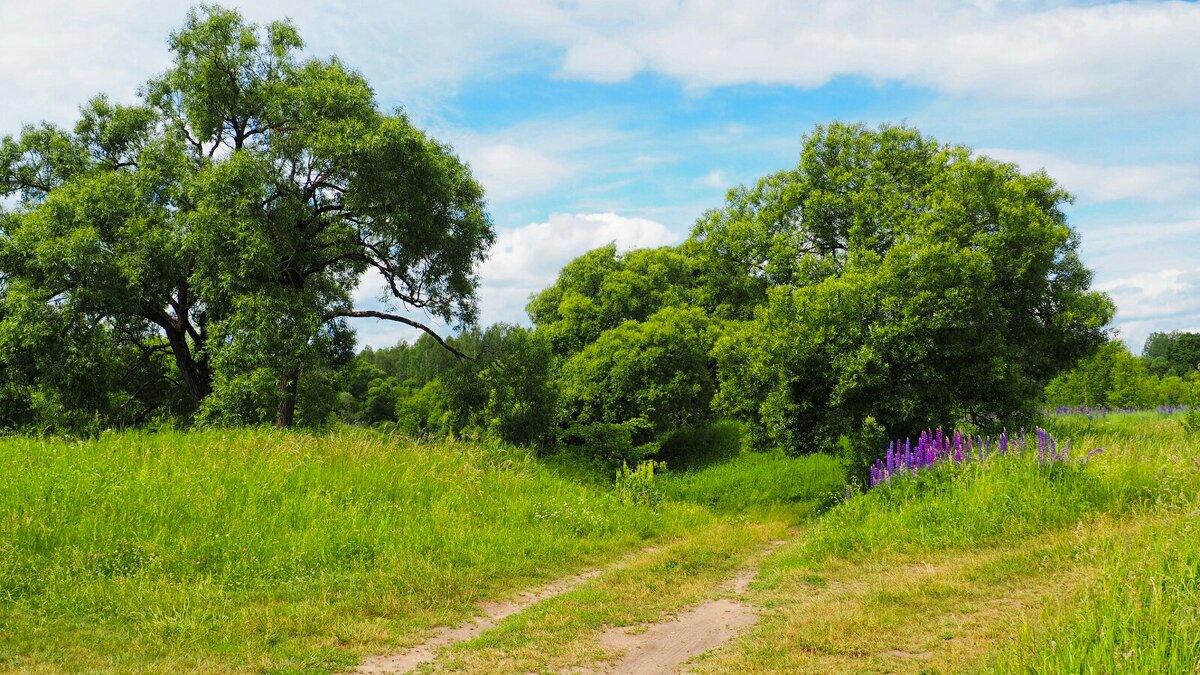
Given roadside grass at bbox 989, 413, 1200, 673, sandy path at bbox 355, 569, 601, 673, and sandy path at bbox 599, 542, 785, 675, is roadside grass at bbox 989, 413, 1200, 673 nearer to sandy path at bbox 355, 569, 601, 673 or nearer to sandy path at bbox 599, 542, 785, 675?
sandy path at bbox 599, 542, 785, 675

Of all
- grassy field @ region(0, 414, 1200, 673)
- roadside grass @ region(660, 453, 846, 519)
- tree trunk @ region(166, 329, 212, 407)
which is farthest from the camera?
tree trunk @ region(166, 329, 212, 407)

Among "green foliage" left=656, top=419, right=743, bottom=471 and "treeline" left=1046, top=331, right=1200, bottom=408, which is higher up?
"treeline" left=1046, top=331, right=1200, bottom=408

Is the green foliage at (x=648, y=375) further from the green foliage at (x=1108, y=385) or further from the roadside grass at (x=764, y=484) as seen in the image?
the green foliage at (x=1108, y=385)

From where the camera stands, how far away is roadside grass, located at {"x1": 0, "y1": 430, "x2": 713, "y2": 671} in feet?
22.4

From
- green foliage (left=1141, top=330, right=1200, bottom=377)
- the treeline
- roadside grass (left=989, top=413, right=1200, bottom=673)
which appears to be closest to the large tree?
roadside grass (left=989, top=413, right=1200, bottom=673)

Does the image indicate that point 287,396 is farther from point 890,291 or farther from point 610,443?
point 890,291

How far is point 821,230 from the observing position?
2422 centimetres

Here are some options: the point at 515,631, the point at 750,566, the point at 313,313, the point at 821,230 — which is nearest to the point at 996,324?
the point at 821,230

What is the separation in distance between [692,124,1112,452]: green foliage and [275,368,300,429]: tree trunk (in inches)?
490

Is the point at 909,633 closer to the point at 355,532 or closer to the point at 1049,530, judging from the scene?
the point at 1049,530

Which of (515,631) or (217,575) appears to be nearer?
(515,631)

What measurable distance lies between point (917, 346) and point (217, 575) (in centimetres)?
1523

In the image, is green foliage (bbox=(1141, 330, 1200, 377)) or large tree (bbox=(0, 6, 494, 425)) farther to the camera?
green foliage (bbox=(1141, 330, 1200, 377))

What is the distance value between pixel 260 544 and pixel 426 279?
549 inches
